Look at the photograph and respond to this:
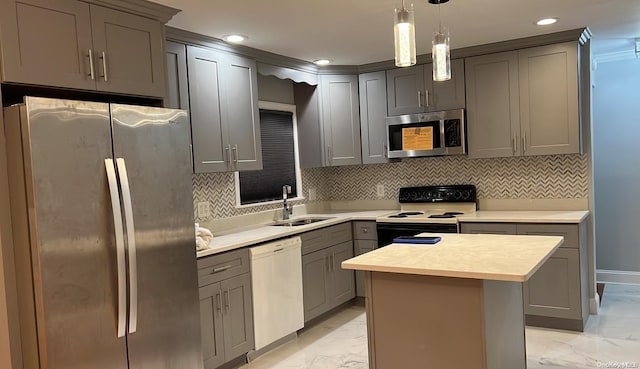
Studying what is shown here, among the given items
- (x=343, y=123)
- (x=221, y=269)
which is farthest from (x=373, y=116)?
(x=221, y=269)

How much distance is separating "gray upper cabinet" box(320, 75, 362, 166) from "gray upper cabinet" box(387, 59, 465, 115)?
14.3 inches

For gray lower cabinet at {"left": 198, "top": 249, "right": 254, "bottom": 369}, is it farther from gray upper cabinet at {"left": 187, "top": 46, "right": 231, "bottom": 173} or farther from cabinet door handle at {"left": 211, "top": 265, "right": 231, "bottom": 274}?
gray upper cabinet at {"left": 187, "top": 46, "right": 231, "bottom": 173}

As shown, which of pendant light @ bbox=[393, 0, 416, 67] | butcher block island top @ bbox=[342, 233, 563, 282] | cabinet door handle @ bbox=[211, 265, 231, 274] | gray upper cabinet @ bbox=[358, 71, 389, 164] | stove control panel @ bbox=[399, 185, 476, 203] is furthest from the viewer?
gray upper cabinet @ bbox=[358, 71, 389, 164]

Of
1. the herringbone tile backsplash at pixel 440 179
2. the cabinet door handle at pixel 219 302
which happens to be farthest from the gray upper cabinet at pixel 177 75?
the cabinet door handle at pixel 219 302

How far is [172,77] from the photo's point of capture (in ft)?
10.6

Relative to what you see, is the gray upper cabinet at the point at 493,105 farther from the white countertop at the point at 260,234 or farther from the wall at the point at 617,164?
the wall at the point at 617,164

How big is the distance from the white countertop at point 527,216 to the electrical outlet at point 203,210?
6.64 ft

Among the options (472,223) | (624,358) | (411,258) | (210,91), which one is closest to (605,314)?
(624,358)

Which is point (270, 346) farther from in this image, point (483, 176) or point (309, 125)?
point (483, 176)

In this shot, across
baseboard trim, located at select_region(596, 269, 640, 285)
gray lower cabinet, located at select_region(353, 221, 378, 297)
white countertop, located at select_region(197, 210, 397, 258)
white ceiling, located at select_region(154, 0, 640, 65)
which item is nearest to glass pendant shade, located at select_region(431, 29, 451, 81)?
white ceiling, located at select_region(154, 0, 640, 65)

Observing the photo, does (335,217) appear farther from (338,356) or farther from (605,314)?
(605,314)

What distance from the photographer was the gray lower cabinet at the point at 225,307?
3035mm

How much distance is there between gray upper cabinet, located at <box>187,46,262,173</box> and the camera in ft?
11.1

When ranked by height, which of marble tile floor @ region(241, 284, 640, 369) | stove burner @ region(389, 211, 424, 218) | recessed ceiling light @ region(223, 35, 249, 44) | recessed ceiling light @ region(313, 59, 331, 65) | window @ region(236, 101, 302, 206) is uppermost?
recessed ceiling light @ region(313, 59, 331, 65)
